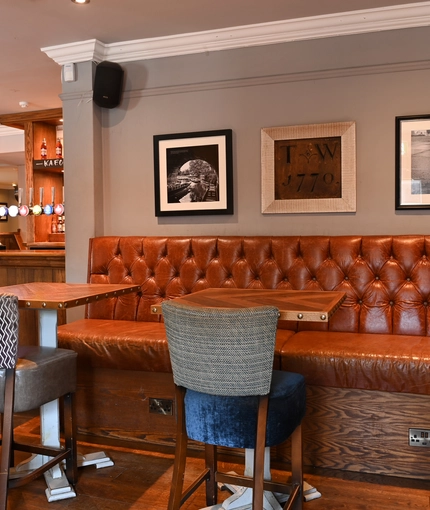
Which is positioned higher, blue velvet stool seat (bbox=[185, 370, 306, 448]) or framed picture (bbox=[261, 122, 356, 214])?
framed picture (bbox=[261, 122, 356, 214])

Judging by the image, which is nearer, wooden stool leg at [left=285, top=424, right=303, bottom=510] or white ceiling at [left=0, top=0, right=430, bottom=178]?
wooden stool leg at [left=285, top=424, right=303, bottom=510]

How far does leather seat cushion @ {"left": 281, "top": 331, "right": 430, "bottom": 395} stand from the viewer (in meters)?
2.29

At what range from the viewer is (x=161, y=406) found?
2740 millimetres

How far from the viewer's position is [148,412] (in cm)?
278

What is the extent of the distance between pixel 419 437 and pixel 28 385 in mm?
1752

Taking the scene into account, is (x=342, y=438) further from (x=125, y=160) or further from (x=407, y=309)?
(x=125, y=160)

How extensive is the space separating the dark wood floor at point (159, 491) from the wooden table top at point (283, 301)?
835 millimetres

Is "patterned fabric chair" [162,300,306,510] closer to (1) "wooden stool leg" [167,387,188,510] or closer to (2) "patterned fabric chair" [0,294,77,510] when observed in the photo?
(1) "wooden stool leg" [167,387,188,510]

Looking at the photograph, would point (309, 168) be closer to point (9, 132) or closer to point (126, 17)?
point (126, 17)

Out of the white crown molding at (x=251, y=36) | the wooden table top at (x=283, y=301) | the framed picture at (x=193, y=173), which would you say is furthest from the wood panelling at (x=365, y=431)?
the white crown molding at (x=251, y=36)

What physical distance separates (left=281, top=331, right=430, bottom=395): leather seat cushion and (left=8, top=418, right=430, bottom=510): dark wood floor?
426 mm

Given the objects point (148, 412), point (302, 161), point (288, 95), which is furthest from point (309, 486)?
point (288, 95)

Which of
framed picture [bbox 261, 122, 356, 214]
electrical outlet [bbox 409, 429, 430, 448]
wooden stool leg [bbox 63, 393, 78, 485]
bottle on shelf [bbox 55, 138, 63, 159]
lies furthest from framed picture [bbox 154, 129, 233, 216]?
bottle on shelf [bbox 55, 138, 63, 159]

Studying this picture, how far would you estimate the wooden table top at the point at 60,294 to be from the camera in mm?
2113
